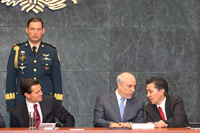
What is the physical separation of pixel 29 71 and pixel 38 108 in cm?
80

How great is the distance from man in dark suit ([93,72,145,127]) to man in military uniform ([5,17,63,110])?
2.81 ft

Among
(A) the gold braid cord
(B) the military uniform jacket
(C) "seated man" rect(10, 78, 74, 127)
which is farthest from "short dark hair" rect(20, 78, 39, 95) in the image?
(A) the gold braid cord

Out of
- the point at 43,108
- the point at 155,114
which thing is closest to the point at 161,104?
the point at 155,114

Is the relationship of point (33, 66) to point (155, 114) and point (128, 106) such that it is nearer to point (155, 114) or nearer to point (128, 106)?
point (128, 106)

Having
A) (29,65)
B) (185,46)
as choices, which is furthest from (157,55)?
(29,65)

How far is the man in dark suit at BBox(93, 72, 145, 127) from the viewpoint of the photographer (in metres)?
4.07

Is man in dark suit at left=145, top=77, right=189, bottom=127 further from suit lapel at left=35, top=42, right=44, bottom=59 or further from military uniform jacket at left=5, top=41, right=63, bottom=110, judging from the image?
suit lapel at left=35, top=42, right=44, bottom=59

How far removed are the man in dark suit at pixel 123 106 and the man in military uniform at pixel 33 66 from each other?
86 cm

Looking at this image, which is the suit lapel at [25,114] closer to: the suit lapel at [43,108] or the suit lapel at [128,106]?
the suit lapel at [43,108]

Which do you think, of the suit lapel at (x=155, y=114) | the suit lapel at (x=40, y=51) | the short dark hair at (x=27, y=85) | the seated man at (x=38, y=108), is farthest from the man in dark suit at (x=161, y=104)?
the suit lapel at (x=40, y=51)

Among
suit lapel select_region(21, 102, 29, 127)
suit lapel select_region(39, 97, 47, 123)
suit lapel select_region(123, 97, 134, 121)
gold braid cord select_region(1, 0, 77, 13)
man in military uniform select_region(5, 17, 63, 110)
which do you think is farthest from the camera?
gold braid cord select_region(1, 0, 77, 13)

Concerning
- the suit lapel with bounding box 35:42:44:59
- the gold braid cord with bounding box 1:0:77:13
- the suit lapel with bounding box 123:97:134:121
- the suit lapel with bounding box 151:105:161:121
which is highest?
the gold braid cord with bounding box 1:0:77:13

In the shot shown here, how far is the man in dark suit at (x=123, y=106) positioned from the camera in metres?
4.07

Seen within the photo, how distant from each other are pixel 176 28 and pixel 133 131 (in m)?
3.21
